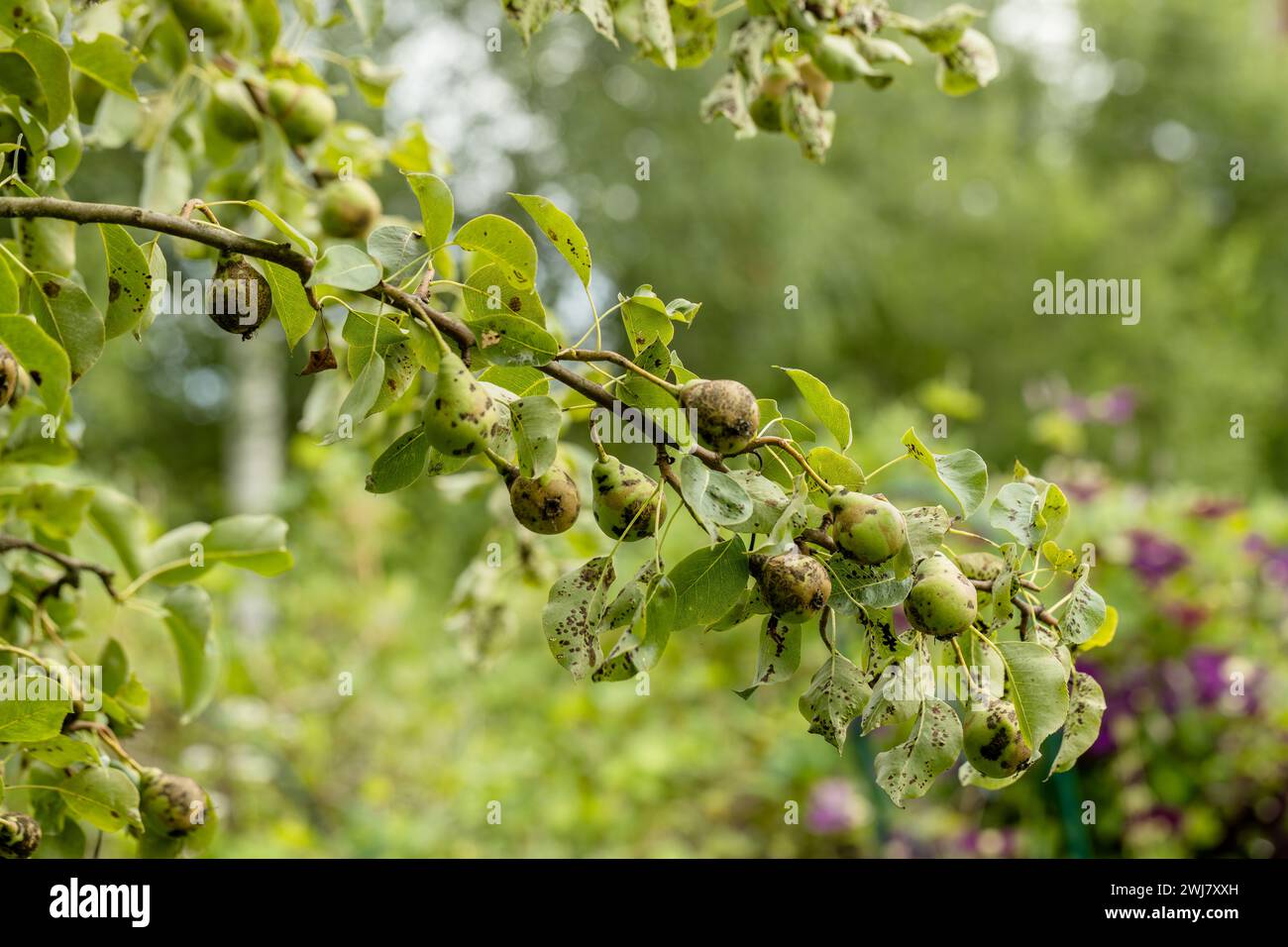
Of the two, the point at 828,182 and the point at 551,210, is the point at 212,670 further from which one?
the point at 828,182

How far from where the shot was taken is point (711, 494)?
456 millimetres

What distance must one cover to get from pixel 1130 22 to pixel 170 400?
7488 millimetres

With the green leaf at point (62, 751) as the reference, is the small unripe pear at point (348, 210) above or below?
above

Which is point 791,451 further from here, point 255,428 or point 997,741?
point 255,428

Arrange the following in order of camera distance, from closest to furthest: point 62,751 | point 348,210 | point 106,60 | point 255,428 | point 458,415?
point 458,415 < point 62,751 < point 106,60 < point 348,210 < point 255,428

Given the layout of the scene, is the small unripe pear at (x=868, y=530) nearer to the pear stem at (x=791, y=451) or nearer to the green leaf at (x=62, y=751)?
the pear stem at (x=791, y=451)

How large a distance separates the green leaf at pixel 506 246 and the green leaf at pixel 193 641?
1.12ft

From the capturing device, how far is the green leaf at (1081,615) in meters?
0.48

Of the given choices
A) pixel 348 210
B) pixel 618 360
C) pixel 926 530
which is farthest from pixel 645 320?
pixel 348 210

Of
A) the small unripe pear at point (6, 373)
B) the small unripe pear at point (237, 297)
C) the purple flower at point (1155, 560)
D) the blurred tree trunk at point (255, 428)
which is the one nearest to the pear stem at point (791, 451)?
the small unripe pear at point (237, 297)

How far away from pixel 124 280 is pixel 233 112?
294 mm

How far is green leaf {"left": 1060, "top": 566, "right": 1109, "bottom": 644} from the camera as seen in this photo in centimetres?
48

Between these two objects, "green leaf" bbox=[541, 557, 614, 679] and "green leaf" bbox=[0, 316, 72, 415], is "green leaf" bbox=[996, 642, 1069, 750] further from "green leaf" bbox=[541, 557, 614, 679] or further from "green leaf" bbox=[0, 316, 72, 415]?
"green leaf" bbox=[0, 316, 72, 415]
